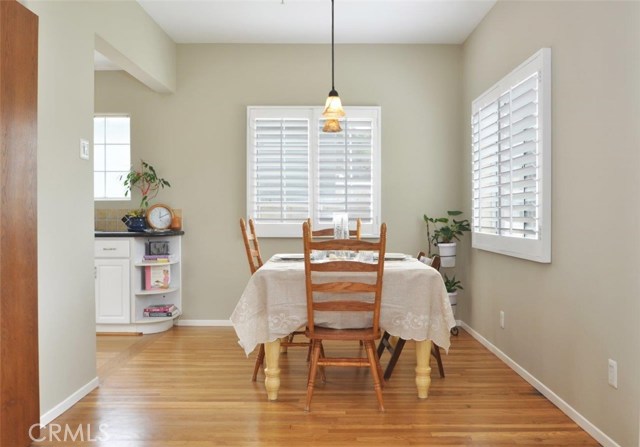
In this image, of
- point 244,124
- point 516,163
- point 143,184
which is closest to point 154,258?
point 143,184

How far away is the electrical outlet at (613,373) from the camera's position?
2246 millimetres

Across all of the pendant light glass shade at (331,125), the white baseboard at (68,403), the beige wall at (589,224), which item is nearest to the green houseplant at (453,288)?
the beige wall at (589,224)

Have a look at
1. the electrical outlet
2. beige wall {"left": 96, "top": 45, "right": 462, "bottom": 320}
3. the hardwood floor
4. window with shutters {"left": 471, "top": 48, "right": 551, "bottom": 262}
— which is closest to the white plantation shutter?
beige wall {"left": 96, "top": 45, "right": 462, "bottom": 320}

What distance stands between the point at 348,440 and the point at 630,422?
1.26 m

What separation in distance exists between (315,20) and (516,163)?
88.2 inches

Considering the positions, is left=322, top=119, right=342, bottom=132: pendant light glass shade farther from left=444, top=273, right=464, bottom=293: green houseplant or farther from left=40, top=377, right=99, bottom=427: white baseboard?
left=40, top=377, right=99, bottom=427: white baseboard

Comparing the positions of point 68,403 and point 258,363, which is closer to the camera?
point 68,403

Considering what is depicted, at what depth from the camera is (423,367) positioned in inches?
112

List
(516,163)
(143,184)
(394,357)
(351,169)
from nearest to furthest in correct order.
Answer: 1. (394,357)
2. (516,163)
3. (351,169)
4. (143,184)

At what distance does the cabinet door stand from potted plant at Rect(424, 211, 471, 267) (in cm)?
293

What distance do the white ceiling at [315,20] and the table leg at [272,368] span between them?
2799 millimetres

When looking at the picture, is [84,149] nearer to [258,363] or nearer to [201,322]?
[258,363]

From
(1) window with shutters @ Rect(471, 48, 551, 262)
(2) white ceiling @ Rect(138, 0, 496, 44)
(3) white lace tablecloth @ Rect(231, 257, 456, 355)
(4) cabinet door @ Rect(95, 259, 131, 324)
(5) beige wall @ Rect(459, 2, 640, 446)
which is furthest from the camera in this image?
(4) cabinet door @ Rect(95, 259, 131, 324)
